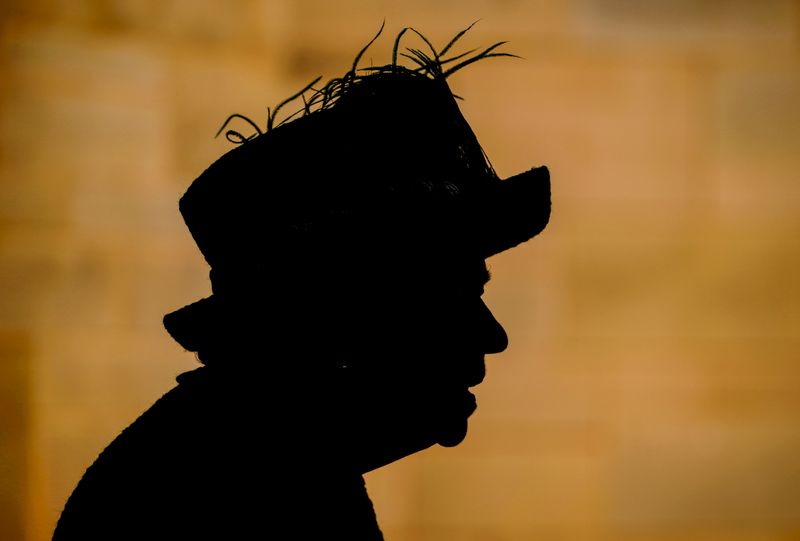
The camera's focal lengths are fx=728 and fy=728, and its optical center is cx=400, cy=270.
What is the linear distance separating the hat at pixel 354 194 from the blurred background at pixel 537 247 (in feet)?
3.40

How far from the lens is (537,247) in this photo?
1922mm

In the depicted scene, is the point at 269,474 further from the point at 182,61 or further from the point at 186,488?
the point at 182,61

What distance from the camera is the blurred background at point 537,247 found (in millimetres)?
1832

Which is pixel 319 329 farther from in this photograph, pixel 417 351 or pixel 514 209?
pixel 514 209

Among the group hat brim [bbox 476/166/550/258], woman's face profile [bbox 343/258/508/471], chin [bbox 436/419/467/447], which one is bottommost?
chin [bbox 436/419/467/447]

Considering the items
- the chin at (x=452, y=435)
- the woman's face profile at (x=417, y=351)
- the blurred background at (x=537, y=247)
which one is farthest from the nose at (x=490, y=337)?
the blurred background at (x=537, y=247)


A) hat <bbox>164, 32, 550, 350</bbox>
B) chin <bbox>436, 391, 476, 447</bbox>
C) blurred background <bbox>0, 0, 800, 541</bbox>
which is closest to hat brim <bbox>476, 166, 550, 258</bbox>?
hat <bbox>164, 32, 550, 350</bbox>

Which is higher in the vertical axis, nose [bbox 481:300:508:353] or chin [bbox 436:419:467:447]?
nose [bbox 481:300:508:353]

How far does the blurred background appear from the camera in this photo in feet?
6.01

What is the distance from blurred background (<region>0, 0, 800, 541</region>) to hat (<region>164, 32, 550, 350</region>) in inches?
40.7

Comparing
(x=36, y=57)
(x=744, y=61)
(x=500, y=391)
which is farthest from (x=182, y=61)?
(x=744, y=61)

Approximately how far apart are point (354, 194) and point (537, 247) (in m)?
1.17

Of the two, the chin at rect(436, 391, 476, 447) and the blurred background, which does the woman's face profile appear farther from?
the blurred background

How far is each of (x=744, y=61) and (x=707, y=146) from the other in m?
0.25
